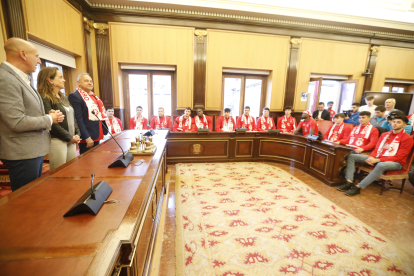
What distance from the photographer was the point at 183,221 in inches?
88.7

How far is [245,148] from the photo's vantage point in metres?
4.57

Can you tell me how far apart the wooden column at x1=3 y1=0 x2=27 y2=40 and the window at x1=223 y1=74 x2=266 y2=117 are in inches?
191

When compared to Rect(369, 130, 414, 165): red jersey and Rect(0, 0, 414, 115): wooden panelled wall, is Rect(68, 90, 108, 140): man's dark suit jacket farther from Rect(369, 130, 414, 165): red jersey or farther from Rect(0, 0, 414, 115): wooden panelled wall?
Rect(369, 130, 414, 165): red jersey

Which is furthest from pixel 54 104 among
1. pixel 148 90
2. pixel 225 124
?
pixel 148 90

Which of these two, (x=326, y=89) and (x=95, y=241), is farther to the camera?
(x=326, y=89)

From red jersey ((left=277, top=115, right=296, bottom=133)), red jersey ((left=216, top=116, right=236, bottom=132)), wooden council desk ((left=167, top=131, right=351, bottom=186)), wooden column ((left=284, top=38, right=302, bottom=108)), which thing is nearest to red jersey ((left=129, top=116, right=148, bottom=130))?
wooden council desk ((left=167, top=131, right=351, bottom=186))

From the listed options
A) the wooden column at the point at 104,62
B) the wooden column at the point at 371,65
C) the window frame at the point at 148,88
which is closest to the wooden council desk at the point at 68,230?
the wooden column at the point at 104,62

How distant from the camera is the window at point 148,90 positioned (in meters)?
5.79

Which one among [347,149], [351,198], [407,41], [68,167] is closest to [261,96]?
[347,149]

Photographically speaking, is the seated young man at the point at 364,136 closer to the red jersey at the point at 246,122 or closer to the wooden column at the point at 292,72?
the red jersey at the point at 246,122

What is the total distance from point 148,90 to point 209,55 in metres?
2.21

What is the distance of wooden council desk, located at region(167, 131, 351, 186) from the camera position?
3.98 m

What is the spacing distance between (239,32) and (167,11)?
7.11 feet

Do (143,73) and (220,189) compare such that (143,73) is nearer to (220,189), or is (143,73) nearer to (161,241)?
(220,189)
